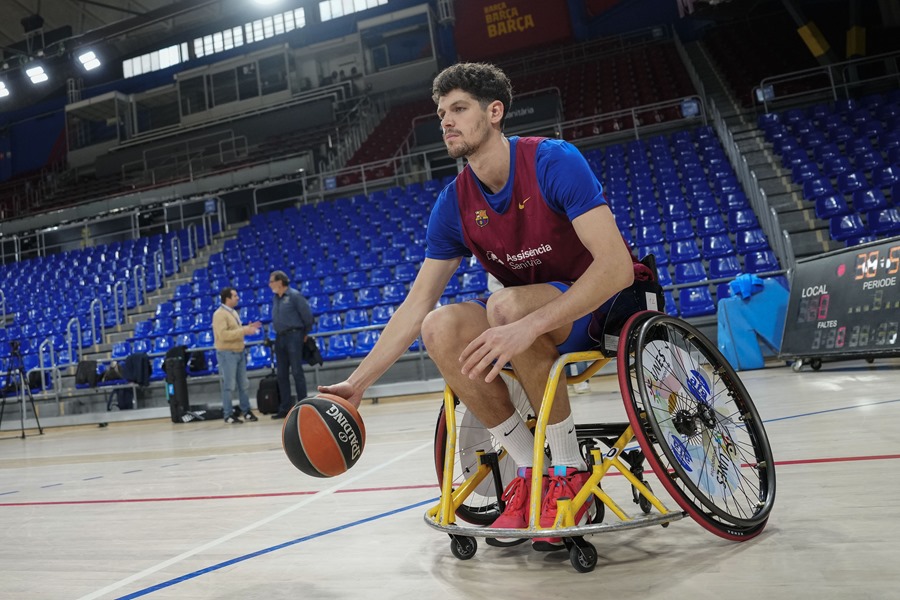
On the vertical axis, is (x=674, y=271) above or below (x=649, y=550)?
above

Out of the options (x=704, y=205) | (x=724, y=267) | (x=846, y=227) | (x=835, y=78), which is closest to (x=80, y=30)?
(x=704, y=205)

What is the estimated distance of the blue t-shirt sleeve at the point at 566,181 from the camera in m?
1.54

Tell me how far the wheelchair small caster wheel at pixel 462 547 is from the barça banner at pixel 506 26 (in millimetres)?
19779

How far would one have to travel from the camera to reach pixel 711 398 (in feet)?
5.79

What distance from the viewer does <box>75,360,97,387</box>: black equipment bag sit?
9.03 metres

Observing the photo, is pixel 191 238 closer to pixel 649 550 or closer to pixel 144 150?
pixel 144 150

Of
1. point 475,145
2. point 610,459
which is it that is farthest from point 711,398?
point 475,145

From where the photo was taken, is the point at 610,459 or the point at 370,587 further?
the point at 610,459

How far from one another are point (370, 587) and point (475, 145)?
1055 mm

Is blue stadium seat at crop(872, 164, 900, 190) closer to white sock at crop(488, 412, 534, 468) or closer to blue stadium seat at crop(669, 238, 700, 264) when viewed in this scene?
blue stadium seat at crop(669, 238, 700, 264)

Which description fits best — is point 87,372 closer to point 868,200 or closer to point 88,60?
point 868,200

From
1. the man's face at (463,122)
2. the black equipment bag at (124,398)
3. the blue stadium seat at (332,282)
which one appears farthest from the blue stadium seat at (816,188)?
the black equipment bag at (124,398)

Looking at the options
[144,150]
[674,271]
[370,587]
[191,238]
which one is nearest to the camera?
[370,587]

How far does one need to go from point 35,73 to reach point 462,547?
73.0 ft
